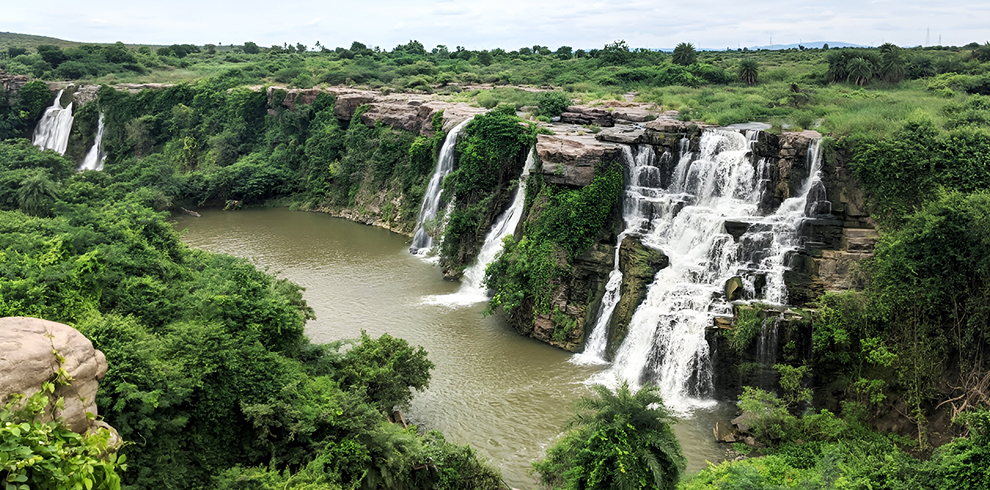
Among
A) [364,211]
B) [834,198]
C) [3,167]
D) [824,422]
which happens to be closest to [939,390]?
[824,422]

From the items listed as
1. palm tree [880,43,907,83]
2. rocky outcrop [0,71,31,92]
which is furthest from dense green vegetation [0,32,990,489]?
rocky outcrop [0,71,31,92]

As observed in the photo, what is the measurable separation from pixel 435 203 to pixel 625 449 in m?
19.4

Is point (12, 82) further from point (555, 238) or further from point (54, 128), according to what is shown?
point (555, 238)

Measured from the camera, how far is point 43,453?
275 inches

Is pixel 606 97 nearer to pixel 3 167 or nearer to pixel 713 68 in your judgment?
pixel 713 68

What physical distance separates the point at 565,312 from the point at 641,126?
8.57m

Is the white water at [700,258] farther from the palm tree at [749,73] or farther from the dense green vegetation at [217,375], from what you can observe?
the palm tree at [749,73]

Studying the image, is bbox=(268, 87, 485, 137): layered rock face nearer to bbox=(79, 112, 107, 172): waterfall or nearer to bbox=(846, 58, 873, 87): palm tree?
bbox=(79, 112, 107, 172): waterfall

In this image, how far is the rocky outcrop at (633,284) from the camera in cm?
1950

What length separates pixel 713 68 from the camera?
140ft

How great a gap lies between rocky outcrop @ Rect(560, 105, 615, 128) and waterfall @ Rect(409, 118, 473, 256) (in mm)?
3966

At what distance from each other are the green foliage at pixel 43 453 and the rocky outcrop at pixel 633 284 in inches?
538

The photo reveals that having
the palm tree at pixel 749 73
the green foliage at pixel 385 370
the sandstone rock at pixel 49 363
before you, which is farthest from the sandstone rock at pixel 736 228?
the palm tree at pixel 749 73

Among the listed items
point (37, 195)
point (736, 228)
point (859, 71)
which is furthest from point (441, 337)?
point (859, 71)
